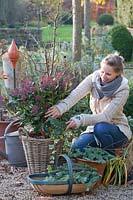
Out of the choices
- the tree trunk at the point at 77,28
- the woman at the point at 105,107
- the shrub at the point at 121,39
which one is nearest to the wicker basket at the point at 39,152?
the woman at the point at 105,107

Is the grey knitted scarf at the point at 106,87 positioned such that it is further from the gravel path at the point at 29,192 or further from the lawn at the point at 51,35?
the lawn at the point at 51,35

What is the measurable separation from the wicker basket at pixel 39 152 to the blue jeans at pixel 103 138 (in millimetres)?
228

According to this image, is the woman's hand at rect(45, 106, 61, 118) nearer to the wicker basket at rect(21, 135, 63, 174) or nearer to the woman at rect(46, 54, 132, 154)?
the woman at rect(46, 54, 132, 154)

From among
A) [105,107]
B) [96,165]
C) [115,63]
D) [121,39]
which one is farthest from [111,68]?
[121,39]

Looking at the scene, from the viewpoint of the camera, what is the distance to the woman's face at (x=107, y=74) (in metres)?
4.41

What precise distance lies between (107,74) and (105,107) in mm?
280

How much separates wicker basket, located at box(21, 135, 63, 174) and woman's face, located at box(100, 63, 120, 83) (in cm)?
66

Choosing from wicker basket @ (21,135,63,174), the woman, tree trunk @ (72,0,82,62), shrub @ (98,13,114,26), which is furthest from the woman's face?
shrub @ (98,13,114,26)

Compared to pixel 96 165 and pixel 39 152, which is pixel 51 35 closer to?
pixel 39 152

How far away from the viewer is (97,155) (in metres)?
4.34

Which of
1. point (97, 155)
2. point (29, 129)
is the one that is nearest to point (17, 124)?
point (29, 129)

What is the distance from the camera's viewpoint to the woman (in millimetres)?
4363

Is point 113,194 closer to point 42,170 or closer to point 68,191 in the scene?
point 68,191

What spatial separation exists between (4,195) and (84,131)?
1139 millimetres
